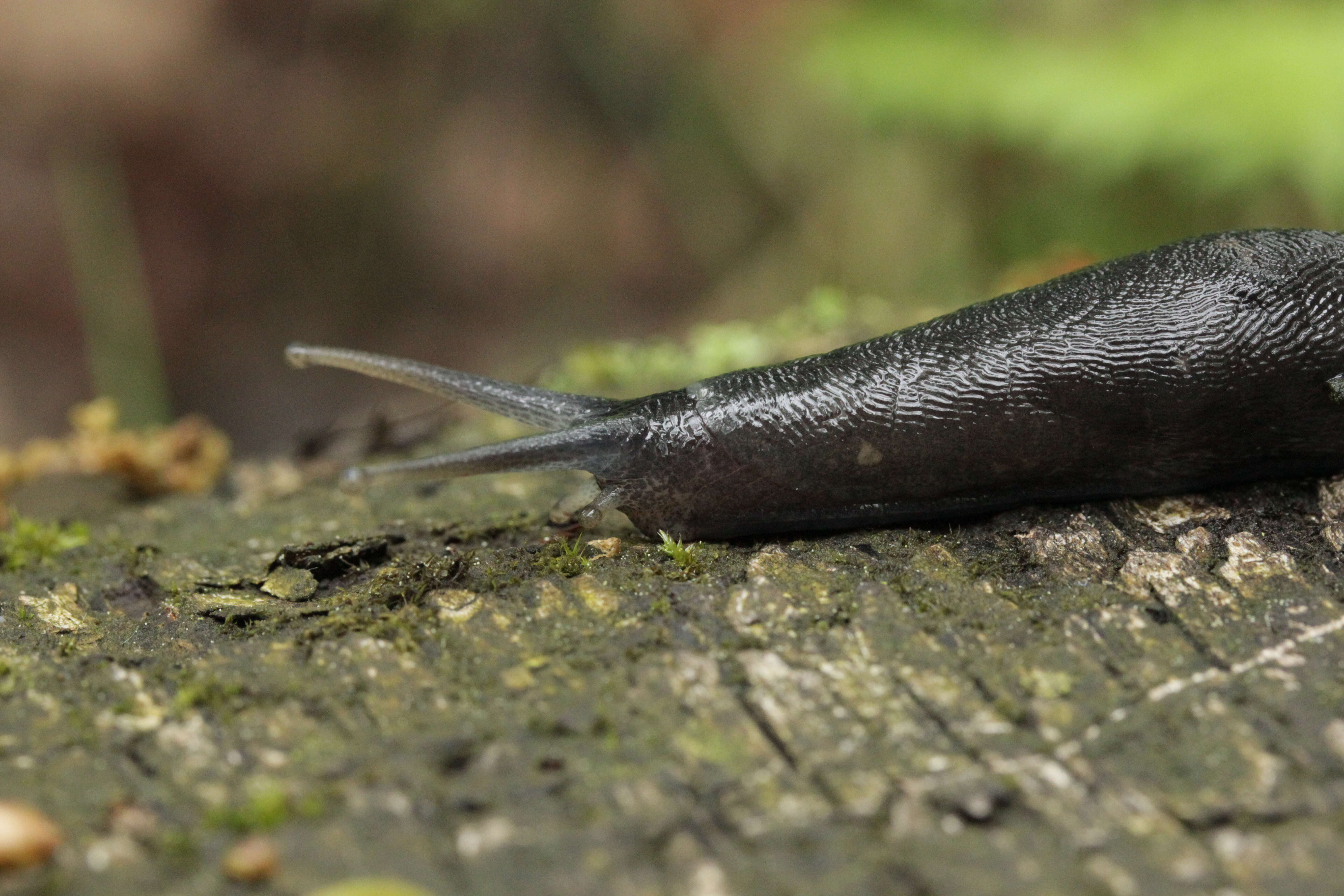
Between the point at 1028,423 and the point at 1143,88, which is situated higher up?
the point at 1143,88

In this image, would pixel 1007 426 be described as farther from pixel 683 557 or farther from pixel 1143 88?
pixel 1143 88

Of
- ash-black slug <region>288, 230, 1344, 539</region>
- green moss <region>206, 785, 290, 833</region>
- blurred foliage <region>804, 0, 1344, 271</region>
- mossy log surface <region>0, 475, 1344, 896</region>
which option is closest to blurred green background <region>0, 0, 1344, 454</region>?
blurred foliage <region>804, 0, 1344, 271</region>

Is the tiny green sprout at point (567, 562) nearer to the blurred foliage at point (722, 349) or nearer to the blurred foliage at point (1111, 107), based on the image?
the blurred foliage at point (722, 349)

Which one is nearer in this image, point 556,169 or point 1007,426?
point 1007,426

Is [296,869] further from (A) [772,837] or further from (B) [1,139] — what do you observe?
(B) [1,139]

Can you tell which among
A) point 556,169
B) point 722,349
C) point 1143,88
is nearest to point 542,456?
point 722,349

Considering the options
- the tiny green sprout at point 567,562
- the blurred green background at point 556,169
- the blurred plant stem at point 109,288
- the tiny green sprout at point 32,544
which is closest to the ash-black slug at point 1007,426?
the tiny green sprout at point 567,562
